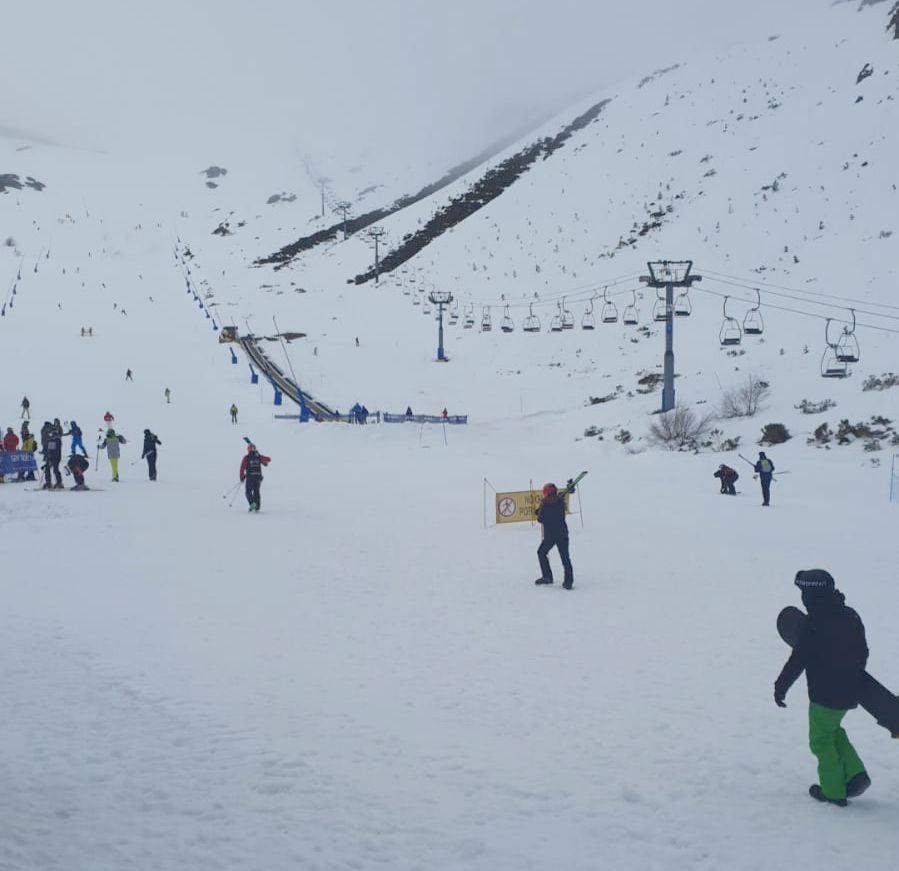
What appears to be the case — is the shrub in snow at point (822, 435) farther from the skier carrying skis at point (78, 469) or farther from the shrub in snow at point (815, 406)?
the skier carrying skis at point (78, 469)

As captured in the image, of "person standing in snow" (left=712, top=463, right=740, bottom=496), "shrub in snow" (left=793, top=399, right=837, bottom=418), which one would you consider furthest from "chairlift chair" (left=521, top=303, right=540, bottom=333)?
"person standing in snow" (left=712, top=463, right=740, bottom=496)

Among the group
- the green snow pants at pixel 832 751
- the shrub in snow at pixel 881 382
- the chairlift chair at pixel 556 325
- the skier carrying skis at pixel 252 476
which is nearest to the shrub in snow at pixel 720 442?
the shrub in snow at pixel 881 382

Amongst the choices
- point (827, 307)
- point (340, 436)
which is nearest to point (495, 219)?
point (827, 307)

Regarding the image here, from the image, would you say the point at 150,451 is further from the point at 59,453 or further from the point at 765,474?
the point at 765,474

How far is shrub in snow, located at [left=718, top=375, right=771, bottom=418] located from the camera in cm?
3203

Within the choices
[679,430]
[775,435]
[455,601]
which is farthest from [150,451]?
[775,435]

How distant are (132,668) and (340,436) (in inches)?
1096

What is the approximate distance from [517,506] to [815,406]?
1602 centimetres

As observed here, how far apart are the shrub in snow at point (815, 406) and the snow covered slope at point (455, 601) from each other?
546 mm

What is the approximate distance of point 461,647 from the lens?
9578mm

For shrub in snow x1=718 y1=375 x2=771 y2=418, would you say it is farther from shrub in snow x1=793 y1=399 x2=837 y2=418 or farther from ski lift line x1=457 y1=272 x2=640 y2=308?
ski lift line x1=457 y1=272 x2=640 y2=308

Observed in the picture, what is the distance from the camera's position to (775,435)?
93.5 feet

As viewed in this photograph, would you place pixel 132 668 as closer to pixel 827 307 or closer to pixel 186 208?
pixel 827 307

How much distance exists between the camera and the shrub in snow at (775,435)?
2830 centimetres
